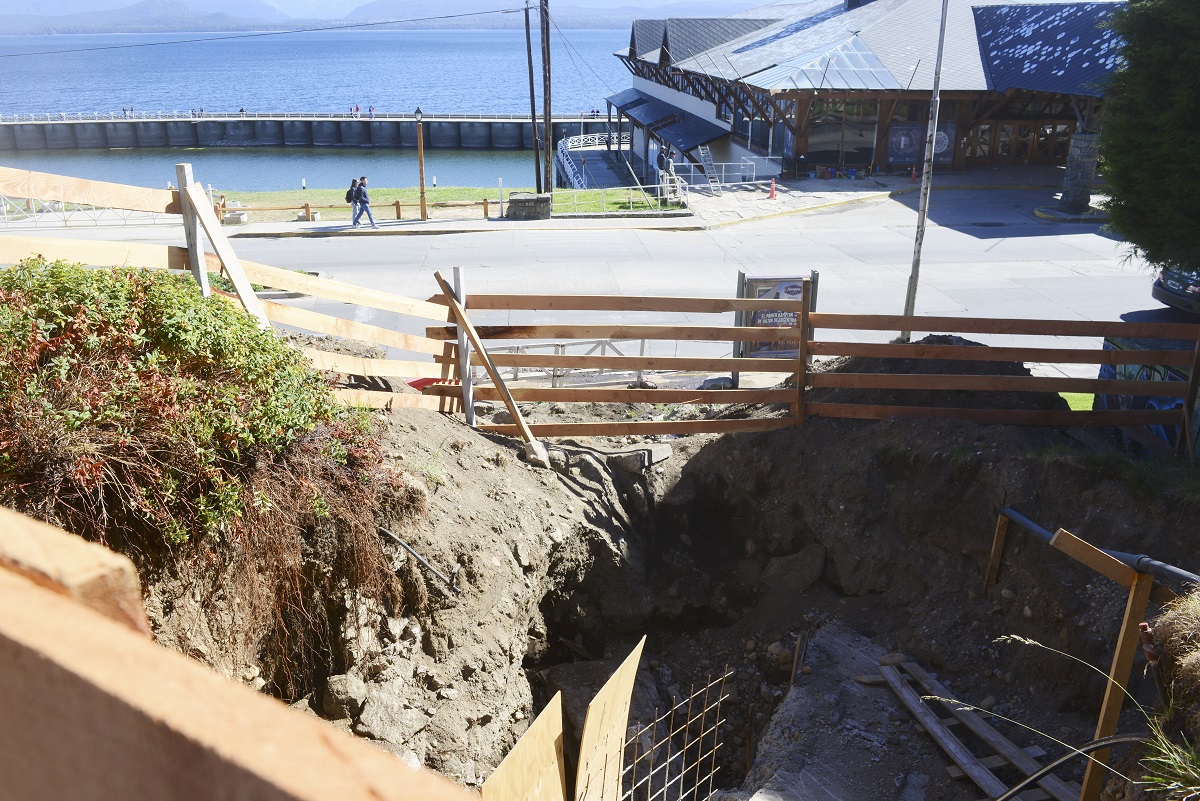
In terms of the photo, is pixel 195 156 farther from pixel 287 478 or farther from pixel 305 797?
pixel 305 797

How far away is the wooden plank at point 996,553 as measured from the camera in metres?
7.90

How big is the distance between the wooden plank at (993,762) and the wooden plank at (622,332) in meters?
4.33

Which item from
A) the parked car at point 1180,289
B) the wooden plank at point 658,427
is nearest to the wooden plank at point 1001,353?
the wooden plank at point 658,427

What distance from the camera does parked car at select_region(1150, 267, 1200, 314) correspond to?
35.5ft

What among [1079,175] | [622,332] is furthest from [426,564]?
[1079,175]

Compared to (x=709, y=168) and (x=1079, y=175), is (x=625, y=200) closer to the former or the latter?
(x=709, y=168)

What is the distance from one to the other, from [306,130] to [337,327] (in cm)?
7522

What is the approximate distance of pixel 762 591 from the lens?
8.93m

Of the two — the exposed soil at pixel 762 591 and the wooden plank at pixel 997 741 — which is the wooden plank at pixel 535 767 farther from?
the wooden plank at pixel 997 741

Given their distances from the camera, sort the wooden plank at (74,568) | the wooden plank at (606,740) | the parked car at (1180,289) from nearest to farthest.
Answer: the wooden plank at (74,568), the wooden plank at (606,740), the parked car at (1180,289)

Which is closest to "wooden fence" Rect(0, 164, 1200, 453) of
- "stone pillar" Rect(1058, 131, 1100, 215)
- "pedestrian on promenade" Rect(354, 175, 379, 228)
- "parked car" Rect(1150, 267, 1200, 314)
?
"parked car" Rect(1150, 267, 1200, 314)

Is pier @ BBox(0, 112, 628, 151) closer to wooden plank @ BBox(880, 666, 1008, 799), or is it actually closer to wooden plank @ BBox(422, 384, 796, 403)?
wooden plank @ BBox(422, 384, 796, 403)

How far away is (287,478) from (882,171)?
1403 inches

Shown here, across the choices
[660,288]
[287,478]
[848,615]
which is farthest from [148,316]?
[660,288]
